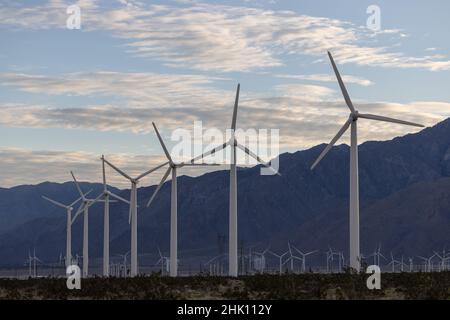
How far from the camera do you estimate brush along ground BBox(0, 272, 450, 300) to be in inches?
1769

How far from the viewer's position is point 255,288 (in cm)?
4853

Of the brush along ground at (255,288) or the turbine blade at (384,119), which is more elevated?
the turbine blade at (384,119)

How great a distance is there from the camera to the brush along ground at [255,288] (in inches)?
1769

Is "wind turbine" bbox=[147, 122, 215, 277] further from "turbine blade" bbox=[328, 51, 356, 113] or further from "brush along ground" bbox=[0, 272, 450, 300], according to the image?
"brush along ground" bbox=[0, 272, 450, 300]

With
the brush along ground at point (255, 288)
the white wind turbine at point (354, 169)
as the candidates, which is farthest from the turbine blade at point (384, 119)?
the brush along ground at point (255, 288)

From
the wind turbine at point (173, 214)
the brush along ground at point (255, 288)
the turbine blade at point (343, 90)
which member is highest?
the turbine blade at point (343, 90)

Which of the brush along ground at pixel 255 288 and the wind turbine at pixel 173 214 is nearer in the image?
the brush along ground at pixel 255 288

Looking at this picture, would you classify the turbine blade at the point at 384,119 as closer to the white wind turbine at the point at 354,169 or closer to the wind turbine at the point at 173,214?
the white wind turbine at the point at 354,169

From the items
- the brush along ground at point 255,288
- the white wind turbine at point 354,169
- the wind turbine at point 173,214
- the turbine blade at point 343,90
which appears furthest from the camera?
the wind turbine at point 173,214

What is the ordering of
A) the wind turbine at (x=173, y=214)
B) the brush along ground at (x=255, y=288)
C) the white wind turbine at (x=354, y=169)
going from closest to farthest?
the brush along ground at (x=255, y=288) < the white wind turbine at (x=354, y=169) < the wind turbine at (x=173, y=214)
